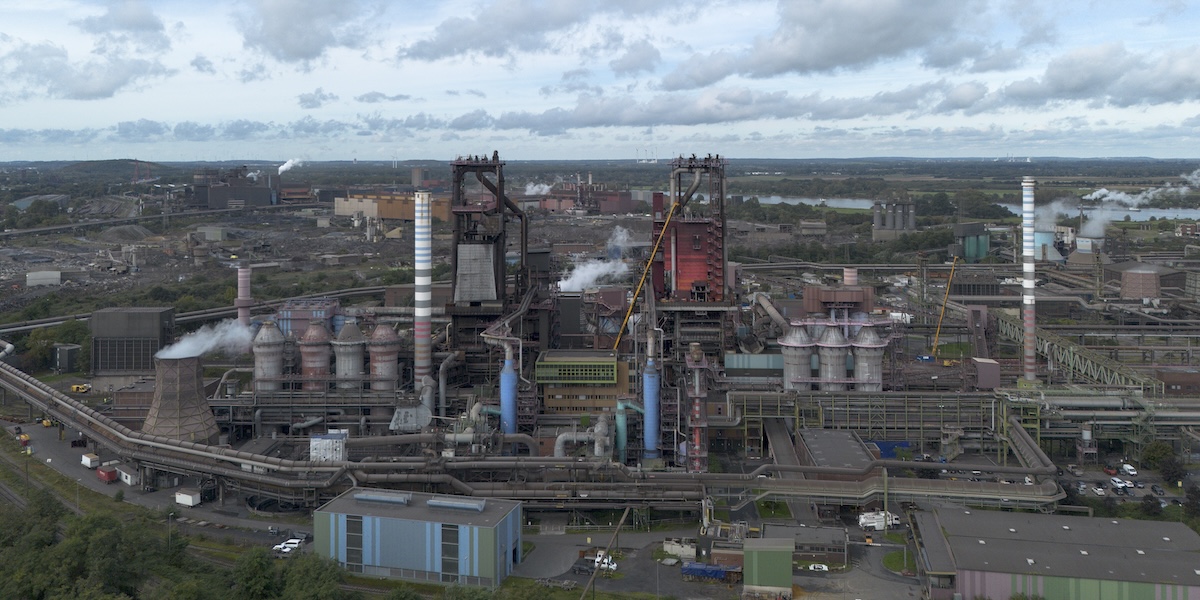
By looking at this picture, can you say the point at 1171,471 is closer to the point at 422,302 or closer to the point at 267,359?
the point at 422,302

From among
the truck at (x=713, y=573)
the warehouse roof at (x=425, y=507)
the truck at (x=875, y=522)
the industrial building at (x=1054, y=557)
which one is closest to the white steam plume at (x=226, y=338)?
the warehouse roof at (x=425, y=507)

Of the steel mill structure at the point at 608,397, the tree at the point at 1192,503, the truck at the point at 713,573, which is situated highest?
the steel mill structure at the point at 608,397

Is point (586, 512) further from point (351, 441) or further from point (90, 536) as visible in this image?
point (90, 536)

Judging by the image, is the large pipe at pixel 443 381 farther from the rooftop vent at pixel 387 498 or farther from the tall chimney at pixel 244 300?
the tall chimney at pixel 244 300

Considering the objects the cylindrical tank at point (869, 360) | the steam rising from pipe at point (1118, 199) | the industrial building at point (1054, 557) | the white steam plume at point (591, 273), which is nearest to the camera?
the industrial building at point (1054, 557)

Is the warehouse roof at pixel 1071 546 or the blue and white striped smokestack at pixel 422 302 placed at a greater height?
the blue and white striped smokestack at pixel 422 302

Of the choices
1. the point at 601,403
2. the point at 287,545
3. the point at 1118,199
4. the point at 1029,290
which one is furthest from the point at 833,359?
the point at 1118,199

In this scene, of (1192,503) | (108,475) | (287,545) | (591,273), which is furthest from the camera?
(591,273)

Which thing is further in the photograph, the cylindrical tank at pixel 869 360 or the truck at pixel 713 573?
the cylindrical tank at pixel 869 360
